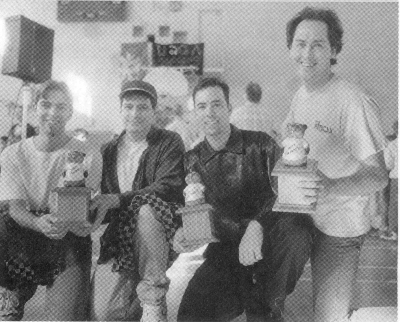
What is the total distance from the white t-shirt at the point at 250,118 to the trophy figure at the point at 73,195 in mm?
436

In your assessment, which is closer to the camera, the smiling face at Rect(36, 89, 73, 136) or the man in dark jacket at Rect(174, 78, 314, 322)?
the man in dark jacket at Rect(174, 78, 314, 322)

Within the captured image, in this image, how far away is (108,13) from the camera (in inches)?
56.9

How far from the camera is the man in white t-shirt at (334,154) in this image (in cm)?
106

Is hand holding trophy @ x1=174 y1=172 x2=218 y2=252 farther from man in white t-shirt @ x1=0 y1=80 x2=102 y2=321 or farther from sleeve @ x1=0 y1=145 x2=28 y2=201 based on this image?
sleeve @ x1=0 y1=145 x2=28 y2=201

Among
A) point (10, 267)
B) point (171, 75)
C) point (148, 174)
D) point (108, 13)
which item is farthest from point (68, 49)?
point (10, 267)

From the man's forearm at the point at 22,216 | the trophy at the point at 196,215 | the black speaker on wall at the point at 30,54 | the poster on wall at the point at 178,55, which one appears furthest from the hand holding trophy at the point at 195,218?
the black speaker on wall at the point at 30,54

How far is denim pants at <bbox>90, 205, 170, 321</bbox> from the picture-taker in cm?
106

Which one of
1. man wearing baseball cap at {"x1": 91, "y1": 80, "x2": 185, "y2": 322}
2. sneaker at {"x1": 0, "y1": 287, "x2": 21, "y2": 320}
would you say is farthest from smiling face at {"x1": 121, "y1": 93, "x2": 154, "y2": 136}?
sneaker at {"x1": 0, "y1": 287, "x2": 21, "y2": 320}

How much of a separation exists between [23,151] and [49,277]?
299 mm

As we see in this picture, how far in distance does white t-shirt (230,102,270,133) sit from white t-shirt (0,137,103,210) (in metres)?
0.41

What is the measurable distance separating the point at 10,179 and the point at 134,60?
0.50 meters

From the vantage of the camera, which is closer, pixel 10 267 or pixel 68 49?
pixel 10 267

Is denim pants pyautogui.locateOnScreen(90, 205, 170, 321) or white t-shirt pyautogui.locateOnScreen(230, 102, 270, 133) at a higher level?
white t-shirt pyautogui.locateOnScreen(230, 102, 270, 133)

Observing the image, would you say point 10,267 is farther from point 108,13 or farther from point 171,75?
point 108,13
